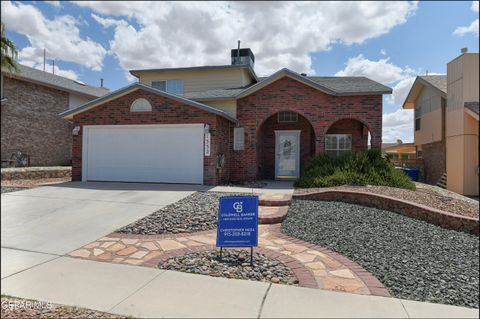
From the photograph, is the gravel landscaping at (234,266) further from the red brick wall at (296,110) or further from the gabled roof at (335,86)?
the gabled roof at (335,86)

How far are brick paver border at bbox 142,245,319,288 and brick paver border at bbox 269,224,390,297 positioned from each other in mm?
614

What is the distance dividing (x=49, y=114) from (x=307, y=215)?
16.4 metres

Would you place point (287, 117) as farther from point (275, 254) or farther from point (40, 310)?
point (40, 310)

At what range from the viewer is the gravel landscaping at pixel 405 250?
3.20 m

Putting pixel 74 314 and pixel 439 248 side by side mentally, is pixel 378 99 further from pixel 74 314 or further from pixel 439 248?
pixel 74 314

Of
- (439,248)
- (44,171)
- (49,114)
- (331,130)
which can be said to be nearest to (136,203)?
(439,248)

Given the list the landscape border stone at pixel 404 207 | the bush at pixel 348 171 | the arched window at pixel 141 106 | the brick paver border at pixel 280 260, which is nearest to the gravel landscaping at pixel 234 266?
the brick paver border at pixel 280 260

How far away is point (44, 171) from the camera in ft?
44.1

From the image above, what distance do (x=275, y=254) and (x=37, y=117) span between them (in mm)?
16693

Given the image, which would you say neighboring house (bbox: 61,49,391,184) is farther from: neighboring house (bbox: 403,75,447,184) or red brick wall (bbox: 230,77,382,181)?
neighboring house (bbox: 403,75,447,184)

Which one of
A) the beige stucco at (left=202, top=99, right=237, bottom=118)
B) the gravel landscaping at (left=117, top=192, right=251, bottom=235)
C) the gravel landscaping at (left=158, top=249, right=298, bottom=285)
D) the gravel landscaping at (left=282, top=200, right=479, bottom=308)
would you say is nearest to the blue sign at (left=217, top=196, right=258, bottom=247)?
the gravel landscaping at (left=158, top=249, right=298, bottom=285)

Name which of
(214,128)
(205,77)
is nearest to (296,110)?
(214,128)

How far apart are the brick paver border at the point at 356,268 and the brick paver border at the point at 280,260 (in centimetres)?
61

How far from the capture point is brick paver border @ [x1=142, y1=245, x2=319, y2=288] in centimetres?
381
